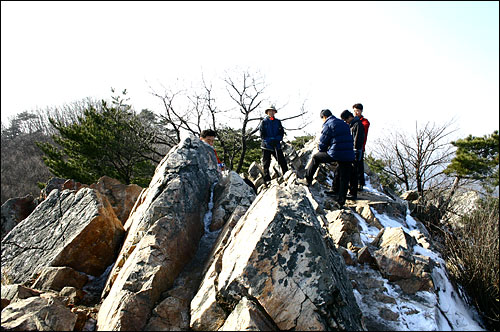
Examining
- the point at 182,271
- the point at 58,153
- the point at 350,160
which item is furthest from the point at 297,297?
the point at 58,153

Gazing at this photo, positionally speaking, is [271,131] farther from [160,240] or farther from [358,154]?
[160,240]

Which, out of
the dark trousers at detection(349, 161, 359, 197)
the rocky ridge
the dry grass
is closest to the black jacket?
the dark trousers at detection(349, 161, 359, 197)

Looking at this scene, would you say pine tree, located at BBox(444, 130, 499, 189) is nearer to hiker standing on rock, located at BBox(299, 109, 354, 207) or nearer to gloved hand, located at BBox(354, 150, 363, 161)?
gloved hand, located at BBox(354, 150, 363, 161)

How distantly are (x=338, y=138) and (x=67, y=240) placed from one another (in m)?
5.04

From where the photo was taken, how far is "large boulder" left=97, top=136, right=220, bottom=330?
8.84 ft

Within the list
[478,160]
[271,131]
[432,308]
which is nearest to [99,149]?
[271,131]

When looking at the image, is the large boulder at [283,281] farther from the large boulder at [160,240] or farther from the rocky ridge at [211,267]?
the large boulder at [160,240]

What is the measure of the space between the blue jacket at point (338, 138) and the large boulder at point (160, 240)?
8.42 feet

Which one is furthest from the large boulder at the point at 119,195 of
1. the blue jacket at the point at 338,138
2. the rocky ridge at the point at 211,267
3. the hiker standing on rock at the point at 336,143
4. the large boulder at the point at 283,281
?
the blue jacket at the point at 338,138

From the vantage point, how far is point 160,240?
332cm

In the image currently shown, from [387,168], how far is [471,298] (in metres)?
18.5

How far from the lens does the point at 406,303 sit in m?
3.48

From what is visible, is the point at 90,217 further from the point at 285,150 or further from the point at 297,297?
the point at 285,150

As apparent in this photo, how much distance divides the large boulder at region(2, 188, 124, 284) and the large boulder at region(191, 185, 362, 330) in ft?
6.38
